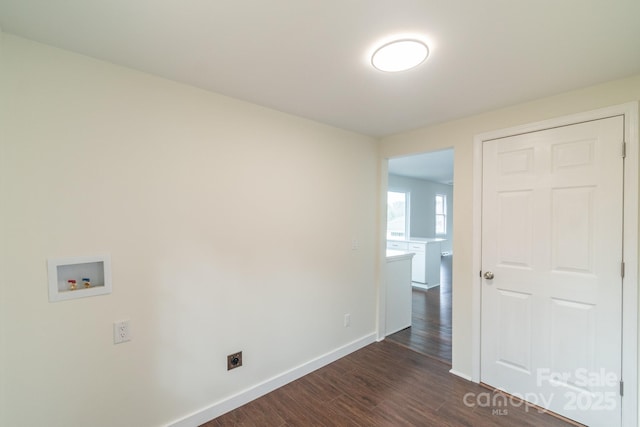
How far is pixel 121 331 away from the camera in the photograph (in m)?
1.61

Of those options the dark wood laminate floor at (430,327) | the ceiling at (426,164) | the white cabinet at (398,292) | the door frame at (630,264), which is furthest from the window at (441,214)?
the door frame at (630,264)

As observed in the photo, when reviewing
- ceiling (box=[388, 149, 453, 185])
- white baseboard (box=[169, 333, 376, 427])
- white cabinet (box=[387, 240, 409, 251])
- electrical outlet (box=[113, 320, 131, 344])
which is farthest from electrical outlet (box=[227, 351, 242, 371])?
white cabinet (box=[387, 240, 409, 251])

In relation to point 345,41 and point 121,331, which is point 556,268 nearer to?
point 345,41

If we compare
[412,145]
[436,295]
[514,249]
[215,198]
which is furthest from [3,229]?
[436,295]

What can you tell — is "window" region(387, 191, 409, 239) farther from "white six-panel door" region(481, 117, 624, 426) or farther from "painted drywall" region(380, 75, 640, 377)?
"white six-panel door" region(481, 117, 624, 426)

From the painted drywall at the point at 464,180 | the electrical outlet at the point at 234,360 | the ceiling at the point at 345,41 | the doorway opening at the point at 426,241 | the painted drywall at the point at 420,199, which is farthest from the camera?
the painted drywall at the point at 420,199

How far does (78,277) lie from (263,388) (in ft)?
5.16

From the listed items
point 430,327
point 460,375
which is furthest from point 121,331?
point 430,327

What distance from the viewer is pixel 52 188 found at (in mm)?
1421

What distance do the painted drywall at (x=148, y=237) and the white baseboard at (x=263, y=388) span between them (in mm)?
48

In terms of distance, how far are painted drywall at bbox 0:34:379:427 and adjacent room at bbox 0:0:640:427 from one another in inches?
0.4

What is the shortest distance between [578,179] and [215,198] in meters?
2.61

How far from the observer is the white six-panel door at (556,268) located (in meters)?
1.81

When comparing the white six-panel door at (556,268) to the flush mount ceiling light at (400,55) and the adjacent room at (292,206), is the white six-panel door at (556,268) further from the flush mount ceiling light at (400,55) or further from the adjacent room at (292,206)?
the flush mount ceiling light at (400,55)
